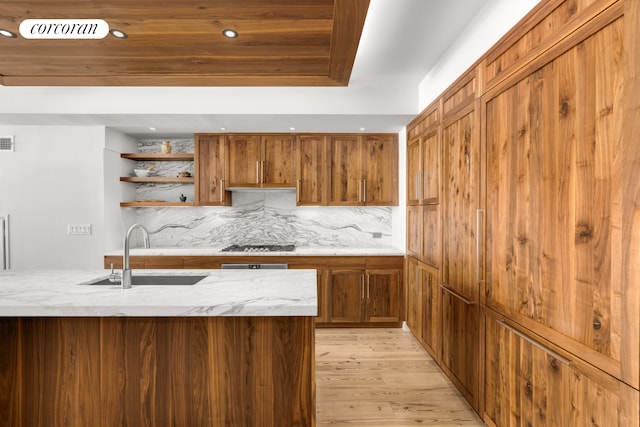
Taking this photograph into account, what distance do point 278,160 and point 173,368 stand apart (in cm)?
279

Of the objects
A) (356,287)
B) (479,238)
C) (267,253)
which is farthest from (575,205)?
(267,253)

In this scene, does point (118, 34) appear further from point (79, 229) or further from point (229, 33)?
point (79, 229)

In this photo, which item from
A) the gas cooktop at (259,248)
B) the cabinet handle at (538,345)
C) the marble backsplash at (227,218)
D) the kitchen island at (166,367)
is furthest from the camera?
the marble backsplash at (227,218)

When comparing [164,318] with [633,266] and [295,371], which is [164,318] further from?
[633,266]

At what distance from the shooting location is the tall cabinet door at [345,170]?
4156 millimetres

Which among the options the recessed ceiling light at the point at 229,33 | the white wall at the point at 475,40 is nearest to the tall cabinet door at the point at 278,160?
the white wall at the point at 475,40

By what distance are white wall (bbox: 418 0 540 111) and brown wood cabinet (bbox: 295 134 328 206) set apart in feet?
4.44

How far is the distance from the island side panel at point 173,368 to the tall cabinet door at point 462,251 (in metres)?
1.21

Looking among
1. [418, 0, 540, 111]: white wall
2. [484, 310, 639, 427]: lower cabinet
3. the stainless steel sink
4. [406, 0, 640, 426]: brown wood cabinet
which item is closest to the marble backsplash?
[418, 0, 540, 111]: white wall

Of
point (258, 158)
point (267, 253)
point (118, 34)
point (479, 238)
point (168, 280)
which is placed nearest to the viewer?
point (118, 34)

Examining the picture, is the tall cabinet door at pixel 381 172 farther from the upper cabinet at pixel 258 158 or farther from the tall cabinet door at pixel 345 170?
the upper cabinet at pixel 258 158

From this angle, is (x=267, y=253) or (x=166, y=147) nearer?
(x=267, y=253)

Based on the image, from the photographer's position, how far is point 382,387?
2693mm

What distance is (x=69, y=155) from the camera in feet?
12.4
